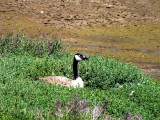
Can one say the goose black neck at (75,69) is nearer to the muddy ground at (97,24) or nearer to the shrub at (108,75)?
the shrub at (108,75)

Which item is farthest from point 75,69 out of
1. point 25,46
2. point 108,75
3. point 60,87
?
point 25,46

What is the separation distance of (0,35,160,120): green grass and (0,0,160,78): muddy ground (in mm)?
6354

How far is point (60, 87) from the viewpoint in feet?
49.9

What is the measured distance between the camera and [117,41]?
30.5 metres

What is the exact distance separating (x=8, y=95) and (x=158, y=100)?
3.84 metres

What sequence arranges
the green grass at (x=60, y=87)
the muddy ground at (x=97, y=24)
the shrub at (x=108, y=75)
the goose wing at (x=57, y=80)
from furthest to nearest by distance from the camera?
the muddy ground at (x=97, y=24) < the shrub at (x=108, y=75) < the goose wing at (x=57, y=80) < the green grass at (x=60, y=87)

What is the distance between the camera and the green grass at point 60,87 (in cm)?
1263

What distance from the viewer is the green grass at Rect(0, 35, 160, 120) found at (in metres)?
12.6

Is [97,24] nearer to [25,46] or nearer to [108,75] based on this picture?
[25,46]

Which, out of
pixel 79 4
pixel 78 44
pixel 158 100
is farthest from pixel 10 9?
pixel 158 100

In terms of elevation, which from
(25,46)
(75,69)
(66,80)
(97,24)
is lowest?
(97,24)

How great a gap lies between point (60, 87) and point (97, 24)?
19443 mm

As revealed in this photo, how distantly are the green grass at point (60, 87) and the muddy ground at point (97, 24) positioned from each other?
635 centimetres

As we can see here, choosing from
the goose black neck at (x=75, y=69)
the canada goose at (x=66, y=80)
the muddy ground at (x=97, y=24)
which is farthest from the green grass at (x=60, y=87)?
the muddy ground at (x=97, y=24)
